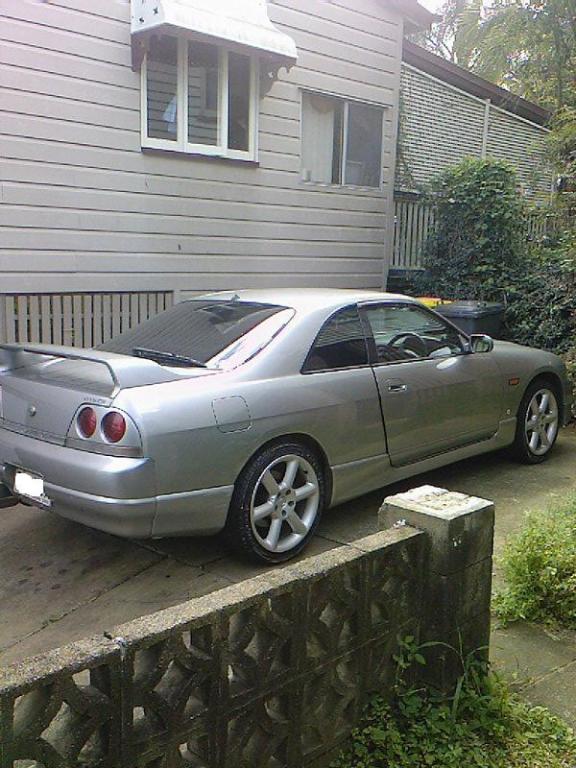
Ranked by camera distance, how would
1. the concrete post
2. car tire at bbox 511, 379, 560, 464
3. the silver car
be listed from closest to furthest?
the concrete post → the silver car → car tire at bbox 511, 379, 560, 464

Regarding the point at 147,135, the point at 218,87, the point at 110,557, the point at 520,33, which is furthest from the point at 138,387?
the point at 520,33

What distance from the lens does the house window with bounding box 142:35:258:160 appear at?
7.88 meters

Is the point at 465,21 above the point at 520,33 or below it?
above

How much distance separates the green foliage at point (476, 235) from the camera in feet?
33.4

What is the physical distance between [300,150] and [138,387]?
618 cm

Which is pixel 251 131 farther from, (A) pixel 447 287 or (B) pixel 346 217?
(A) pixel 447 287

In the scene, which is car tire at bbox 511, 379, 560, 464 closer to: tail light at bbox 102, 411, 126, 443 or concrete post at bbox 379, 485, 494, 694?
concrete post at bbox 379, 485, 494, 694

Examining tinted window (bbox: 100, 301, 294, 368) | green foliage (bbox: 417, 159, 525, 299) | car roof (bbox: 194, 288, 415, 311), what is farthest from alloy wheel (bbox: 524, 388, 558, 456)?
green foliage (bbox: 417, 159, 525, 299)

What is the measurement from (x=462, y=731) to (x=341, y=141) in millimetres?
8298

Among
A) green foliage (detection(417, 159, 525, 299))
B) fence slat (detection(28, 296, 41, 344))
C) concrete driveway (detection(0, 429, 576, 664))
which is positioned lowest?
concrete driveway (detection(0, 429, 576, 664))

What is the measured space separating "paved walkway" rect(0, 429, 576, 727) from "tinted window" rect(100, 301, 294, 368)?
115 centimetres

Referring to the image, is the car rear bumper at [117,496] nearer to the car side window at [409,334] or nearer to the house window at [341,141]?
the car side window at [409,334]

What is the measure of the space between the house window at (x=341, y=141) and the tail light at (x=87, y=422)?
6262 mm

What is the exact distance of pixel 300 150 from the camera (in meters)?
9.26
